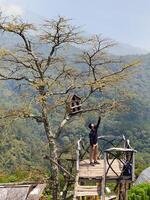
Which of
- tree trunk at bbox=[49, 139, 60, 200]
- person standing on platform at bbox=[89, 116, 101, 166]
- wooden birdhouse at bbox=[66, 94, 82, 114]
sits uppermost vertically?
wooden birdhouse at bbox=[66, 94, 82, 114]

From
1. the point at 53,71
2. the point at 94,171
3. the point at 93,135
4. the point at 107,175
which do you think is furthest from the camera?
the point at 53,71

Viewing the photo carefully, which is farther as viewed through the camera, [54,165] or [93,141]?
[54,165]

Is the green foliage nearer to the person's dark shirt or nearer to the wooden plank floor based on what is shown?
the wooden plank floor

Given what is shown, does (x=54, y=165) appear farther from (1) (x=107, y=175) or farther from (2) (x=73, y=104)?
(1) (x=107, y=175)

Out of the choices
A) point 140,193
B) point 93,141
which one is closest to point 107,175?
point 140,193

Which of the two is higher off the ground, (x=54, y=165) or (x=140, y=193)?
(x=54, y=165)

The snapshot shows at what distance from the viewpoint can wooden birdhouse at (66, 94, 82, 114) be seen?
66.8 feet

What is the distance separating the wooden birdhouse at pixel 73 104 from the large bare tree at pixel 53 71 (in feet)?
0.81

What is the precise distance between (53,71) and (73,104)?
5.81 feet

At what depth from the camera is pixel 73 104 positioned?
2052 cm

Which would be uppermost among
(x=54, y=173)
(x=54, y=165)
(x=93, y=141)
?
(x=93, y=141)

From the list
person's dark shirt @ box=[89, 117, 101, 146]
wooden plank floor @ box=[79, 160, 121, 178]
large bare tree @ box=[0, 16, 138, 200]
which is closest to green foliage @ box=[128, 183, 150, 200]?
wooden plank floor @ box=[79, 160, 121, 178]

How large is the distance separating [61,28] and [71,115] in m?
3.93

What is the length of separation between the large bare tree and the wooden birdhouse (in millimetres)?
246
